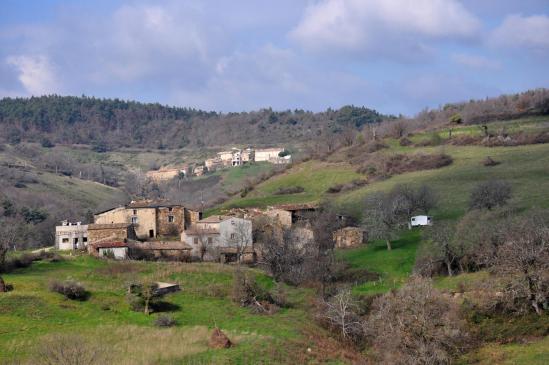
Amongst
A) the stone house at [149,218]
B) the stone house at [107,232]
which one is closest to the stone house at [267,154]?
the stone house at [149,218]

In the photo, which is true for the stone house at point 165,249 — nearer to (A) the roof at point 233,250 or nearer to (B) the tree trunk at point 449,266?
(A) the roof at point 233,250

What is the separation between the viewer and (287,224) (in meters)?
80.4

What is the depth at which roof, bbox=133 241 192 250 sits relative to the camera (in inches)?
2458

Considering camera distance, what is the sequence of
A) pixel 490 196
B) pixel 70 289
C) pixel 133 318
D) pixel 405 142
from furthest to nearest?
pixel 405 142 → pixel 490 196 → pixel 70 289 → pixel 133 318

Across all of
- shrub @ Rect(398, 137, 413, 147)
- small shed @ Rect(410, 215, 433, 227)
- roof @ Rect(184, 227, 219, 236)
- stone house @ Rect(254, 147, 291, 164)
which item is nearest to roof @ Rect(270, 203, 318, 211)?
small shed @ Rect(410, 215, 433, 227)

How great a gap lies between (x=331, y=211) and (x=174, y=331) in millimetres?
42434

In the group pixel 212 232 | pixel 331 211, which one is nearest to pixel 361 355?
pixel 212 232

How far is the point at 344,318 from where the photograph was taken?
43.4 metres

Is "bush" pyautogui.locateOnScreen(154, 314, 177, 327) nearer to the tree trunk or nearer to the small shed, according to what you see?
the tree trunk

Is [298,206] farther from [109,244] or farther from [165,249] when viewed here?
[109,244]

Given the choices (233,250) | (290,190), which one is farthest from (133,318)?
(290,190)

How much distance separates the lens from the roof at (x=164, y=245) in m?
62.4

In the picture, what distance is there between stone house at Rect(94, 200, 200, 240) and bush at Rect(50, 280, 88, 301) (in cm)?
3020

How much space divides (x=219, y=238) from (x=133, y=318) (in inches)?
1121
